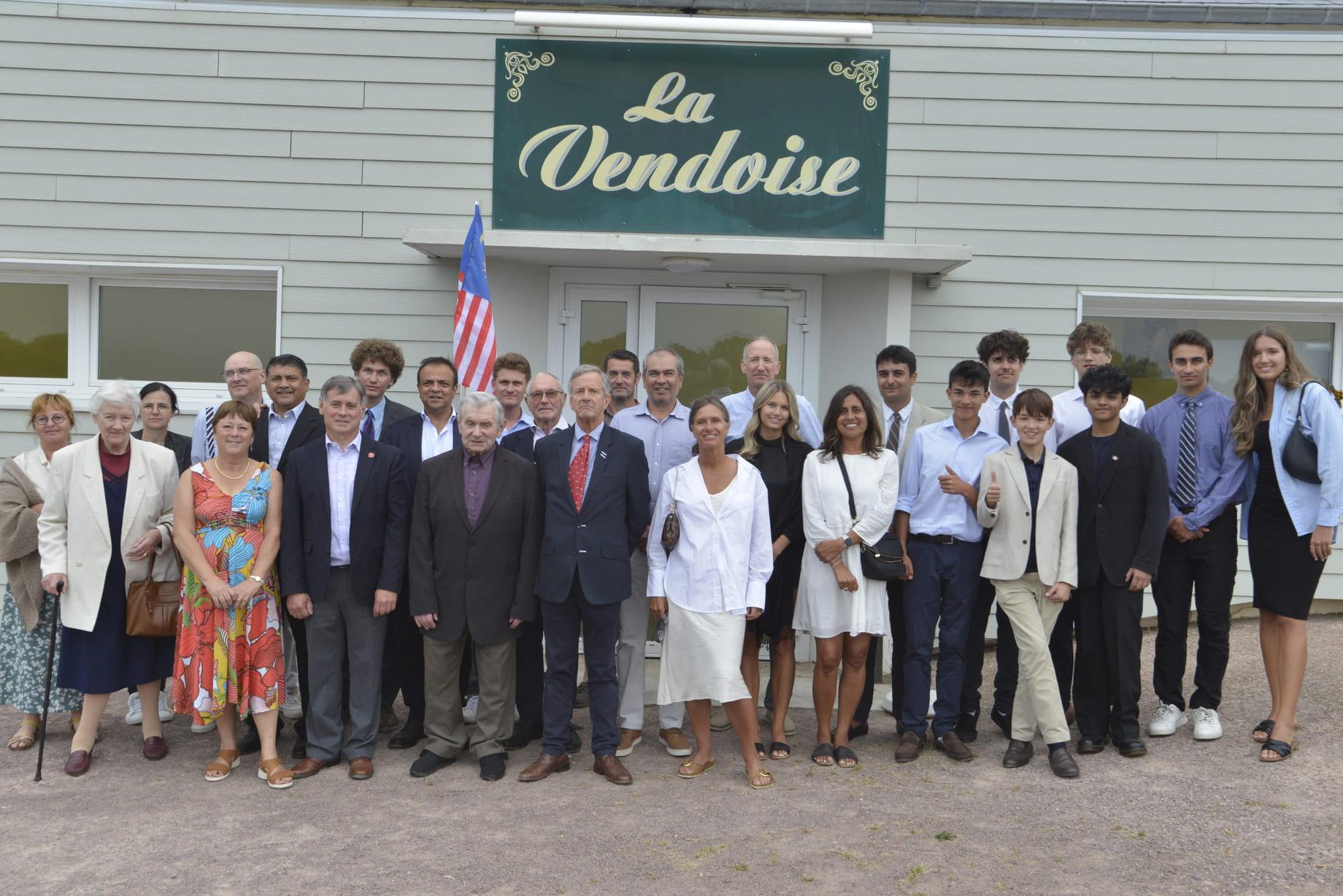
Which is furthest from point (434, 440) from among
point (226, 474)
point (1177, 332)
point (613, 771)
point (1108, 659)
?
point (1177, 332)

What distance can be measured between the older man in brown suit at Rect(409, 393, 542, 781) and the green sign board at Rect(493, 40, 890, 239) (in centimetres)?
267

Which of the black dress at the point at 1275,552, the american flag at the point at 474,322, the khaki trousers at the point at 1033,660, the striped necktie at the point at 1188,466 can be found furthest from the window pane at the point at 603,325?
the black dress at the point at 1275,552

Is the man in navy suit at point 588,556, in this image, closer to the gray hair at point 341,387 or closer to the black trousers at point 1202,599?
the gray hair at point 341,387

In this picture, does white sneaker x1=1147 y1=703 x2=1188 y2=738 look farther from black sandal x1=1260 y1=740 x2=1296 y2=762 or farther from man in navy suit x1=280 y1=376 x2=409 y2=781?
man in navy suit x1=280 y1=376 x2=409 y2=781

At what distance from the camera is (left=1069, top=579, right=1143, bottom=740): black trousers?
508 cm

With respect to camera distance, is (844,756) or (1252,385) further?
(1252,385)

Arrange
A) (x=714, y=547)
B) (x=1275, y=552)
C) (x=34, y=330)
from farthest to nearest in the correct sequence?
(x=34, y=330) → (x=1275, y=552) → (x=714, y=547)

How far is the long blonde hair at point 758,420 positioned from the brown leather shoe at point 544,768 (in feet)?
5.51

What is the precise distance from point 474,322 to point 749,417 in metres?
1.77

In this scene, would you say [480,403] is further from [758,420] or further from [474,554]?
[758,420]

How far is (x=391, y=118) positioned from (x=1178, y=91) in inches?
212

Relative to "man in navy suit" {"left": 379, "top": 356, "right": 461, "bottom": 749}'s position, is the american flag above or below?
above

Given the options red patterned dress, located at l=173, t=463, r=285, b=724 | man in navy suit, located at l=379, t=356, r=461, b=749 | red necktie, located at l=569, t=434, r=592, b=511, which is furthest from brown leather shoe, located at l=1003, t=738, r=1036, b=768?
red patterned dress, located at l=173, t=463, r=285, b=724

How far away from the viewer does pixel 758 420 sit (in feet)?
17.1
